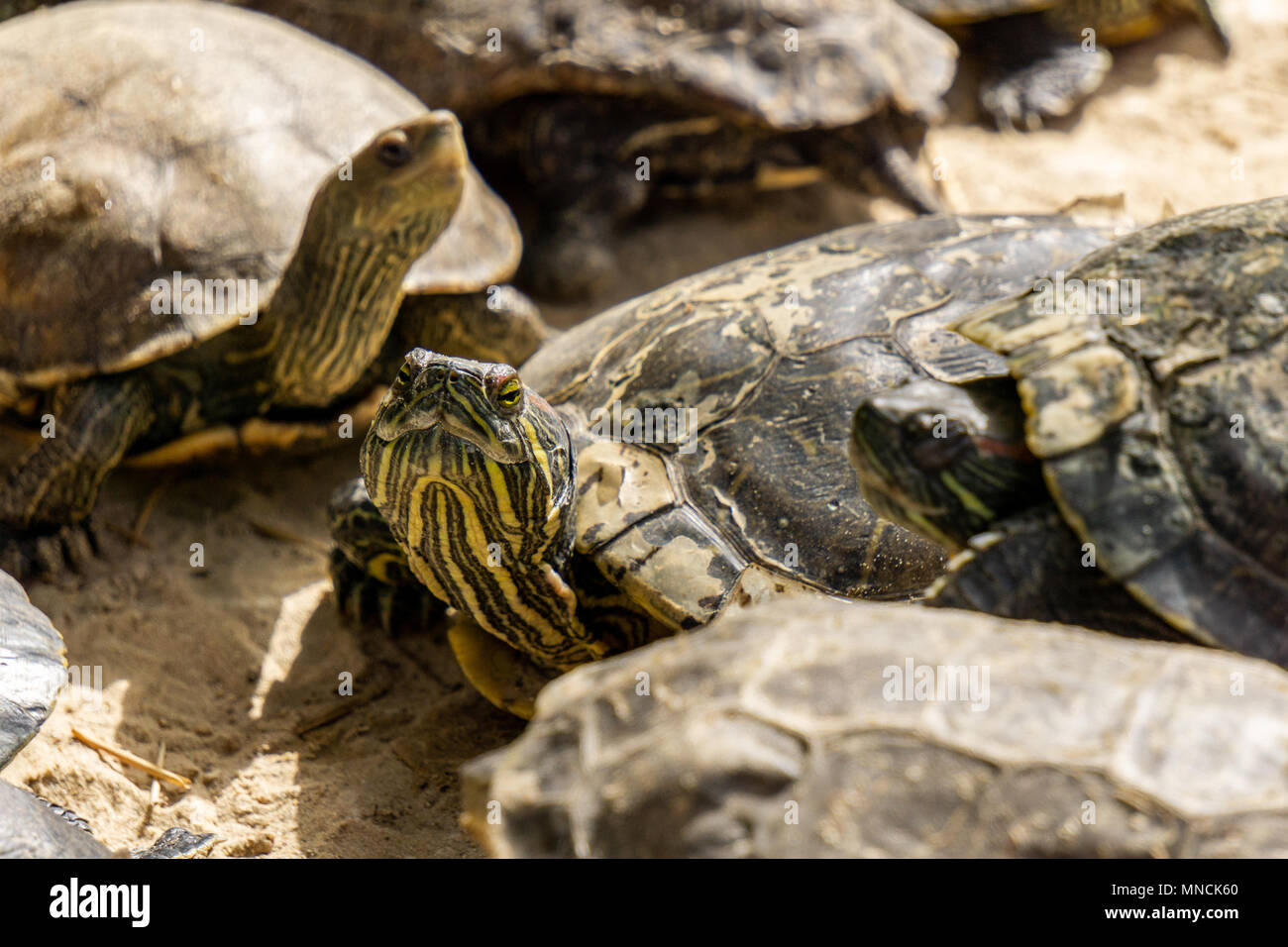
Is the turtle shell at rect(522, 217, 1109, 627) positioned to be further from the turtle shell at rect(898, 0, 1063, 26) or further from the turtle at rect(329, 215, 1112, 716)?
the turtle shell at rect(898, 0, 1063, 26)

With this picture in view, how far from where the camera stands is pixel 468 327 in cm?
409

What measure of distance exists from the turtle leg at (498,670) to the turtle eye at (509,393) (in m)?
0.77

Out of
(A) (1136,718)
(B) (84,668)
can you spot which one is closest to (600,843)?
(A) (1136,718)

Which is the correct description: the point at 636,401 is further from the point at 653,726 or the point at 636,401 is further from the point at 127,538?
the point at 127,538

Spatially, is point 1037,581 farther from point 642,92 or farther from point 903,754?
point 642,92

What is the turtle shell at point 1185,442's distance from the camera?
1814 millimetres

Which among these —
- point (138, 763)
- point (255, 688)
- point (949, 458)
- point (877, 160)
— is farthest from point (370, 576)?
point (877, 160)

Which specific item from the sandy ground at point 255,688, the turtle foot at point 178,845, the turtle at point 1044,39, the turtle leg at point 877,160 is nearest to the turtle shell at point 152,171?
the sandy ground at point 255,688

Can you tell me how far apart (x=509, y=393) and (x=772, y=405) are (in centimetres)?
62

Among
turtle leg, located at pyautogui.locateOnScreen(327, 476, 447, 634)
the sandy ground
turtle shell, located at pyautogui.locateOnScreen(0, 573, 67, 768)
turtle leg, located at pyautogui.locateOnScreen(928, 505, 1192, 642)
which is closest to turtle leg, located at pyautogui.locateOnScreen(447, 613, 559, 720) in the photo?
the sandy ground

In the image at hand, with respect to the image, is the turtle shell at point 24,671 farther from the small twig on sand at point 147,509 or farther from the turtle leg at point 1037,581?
the turtle leg at point 1037,581

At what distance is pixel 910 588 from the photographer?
94.9 inches

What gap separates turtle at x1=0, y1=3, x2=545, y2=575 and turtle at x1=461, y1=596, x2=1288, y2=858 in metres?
2.30
